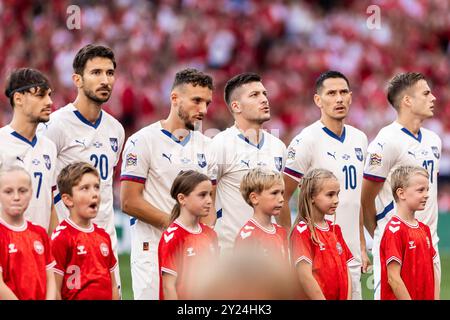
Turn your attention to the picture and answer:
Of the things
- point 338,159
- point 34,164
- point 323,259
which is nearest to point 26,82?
point 34,164

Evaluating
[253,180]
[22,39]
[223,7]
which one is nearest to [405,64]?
[223,7]

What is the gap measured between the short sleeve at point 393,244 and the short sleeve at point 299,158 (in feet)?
3.14

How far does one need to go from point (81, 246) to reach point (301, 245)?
133 cm

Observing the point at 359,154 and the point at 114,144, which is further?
the point at 359,154

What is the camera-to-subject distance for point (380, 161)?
7.85 metres

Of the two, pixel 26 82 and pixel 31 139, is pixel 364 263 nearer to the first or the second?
pixel 31 139

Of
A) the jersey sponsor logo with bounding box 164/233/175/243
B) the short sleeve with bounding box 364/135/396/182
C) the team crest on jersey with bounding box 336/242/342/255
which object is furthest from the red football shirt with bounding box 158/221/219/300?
the short sleeve with bounding box 364/135/396/182

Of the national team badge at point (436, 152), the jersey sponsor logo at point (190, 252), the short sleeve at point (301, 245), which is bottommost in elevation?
the jersey sponsor logo at point (190, 252)

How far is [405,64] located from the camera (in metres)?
18.5

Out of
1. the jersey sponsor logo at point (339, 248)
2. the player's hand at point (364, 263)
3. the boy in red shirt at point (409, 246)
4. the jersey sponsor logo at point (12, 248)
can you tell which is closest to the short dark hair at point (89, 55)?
the jersey sponsor logo at point (12, 248)

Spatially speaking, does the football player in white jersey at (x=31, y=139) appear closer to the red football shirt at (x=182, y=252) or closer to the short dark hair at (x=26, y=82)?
the short dark hair at (x=26, y=82)

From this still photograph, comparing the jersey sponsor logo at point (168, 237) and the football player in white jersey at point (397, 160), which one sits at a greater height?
the football player in white jersey at point (397, 160)

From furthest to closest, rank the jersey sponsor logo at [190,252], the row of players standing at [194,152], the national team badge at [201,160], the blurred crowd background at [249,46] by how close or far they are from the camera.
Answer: the blurred crowd background at [249,46] → the national team badge at [201,160] → the row of players standing at [194,152] → the jersey sponsor logo at [190,252]

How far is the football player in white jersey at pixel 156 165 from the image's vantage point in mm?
7250
